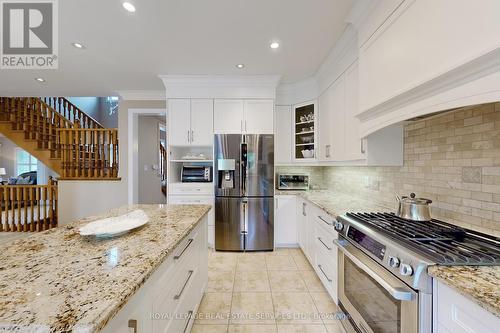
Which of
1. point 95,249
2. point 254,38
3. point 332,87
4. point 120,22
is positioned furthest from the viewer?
point 332,87

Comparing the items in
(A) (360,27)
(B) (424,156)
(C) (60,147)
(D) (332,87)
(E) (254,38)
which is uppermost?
(E) (254,38)

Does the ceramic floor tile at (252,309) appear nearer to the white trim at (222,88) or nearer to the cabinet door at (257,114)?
the cabinet door at (257,114)

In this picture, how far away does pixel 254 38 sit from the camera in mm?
2295

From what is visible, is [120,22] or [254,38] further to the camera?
[254,38]

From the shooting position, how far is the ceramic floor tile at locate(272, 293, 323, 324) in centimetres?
187

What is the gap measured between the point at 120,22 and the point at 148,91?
2.05 meters

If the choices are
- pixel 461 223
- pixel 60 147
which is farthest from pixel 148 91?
pixel 461 223

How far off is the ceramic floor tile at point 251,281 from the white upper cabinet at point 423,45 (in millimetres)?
2018

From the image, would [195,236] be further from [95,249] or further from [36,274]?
[36,274]

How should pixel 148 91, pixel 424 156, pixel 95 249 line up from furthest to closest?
pixel 148 91
pixel 424 156
pixel 95 249

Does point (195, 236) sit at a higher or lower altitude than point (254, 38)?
lower

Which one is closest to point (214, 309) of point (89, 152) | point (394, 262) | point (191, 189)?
point (394, 262)

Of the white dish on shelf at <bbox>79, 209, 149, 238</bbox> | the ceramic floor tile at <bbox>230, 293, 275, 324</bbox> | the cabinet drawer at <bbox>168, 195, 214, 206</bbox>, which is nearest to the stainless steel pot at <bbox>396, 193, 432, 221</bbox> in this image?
the ceramic floor tile at <bbox>230, 293, 275, 324</bbox>

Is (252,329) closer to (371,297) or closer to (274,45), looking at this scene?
(371,297)
